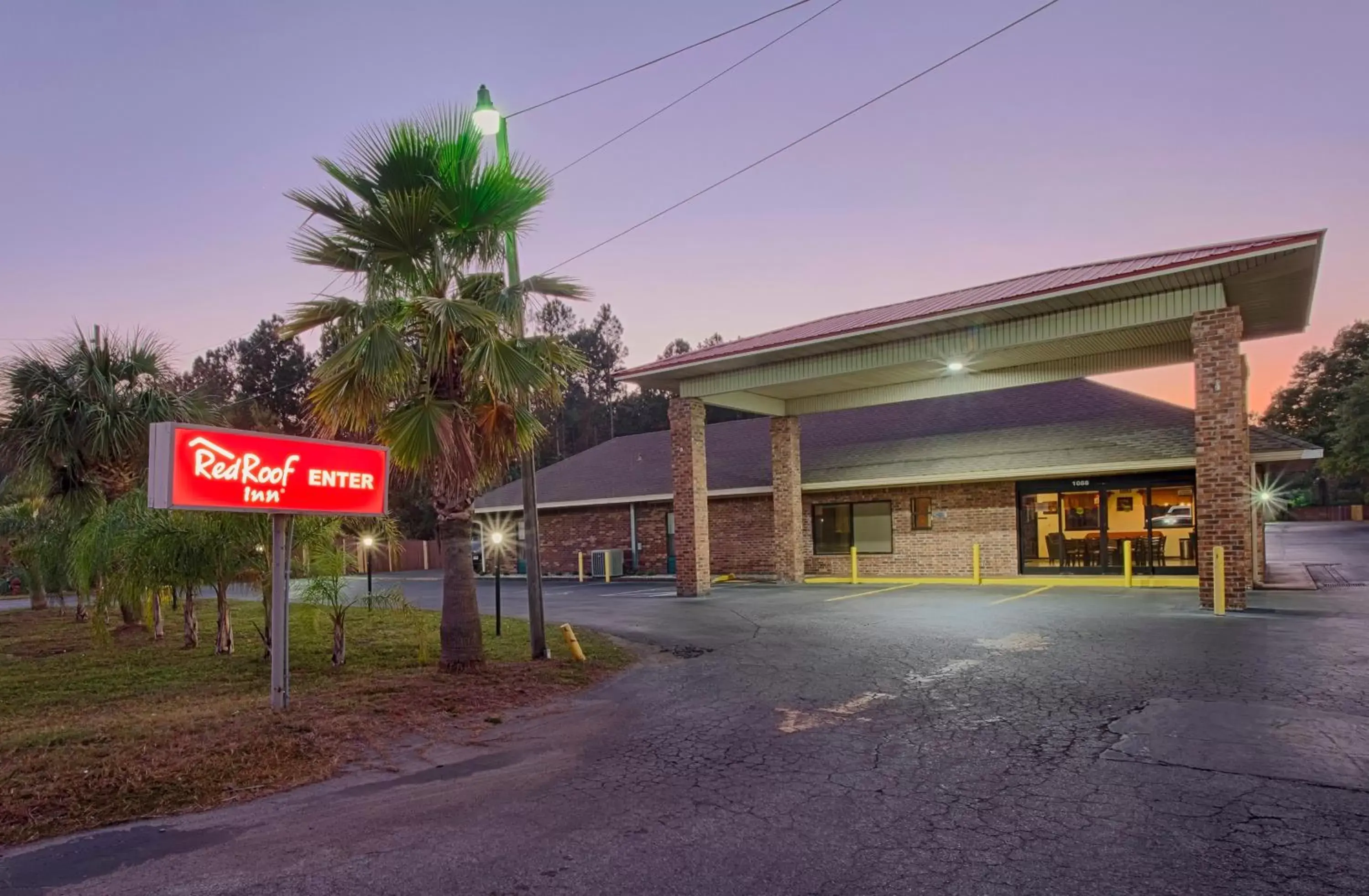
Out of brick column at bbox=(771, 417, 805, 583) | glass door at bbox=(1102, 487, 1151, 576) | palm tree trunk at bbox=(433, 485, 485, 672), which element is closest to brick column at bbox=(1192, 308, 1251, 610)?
glass door at bbox=(1102, 487, 1151, 576)

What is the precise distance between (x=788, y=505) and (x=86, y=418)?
597 inches

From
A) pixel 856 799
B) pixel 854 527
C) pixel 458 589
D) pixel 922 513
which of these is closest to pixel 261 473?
pixel 458 589

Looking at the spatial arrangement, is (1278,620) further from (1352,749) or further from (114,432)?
(114,432)

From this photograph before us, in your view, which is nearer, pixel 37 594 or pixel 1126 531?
pixel 1126 531

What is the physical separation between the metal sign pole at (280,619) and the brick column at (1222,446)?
42.9ft

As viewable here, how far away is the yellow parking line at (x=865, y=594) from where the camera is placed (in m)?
16.7

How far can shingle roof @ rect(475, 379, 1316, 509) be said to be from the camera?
732 inches

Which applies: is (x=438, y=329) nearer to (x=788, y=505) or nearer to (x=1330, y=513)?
(x=788, y=505)

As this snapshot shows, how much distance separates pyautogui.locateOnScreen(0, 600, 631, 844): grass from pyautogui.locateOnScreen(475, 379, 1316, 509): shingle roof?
1172 centimetres

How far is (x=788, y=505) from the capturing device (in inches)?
842

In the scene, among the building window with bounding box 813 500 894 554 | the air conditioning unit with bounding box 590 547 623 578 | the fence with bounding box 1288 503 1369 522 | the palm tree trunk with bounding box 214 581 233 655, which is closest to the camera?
the palm tree trunk with bounding box 214 581 233 655

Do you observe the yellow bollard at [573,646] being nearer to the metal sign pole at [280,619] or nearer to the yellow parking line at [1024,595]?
the metal sign pole at [280,619]

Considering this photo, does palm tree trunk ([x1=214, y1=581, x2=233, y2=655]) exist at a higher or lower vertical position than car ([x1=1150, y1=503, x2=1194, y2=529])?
lower

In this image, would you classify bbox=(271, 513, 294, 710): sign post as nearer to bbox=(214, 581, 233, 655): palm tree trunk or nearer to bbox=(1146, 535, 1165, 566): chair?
bbox=(214, 581, 233, 655): palm tree trunk
